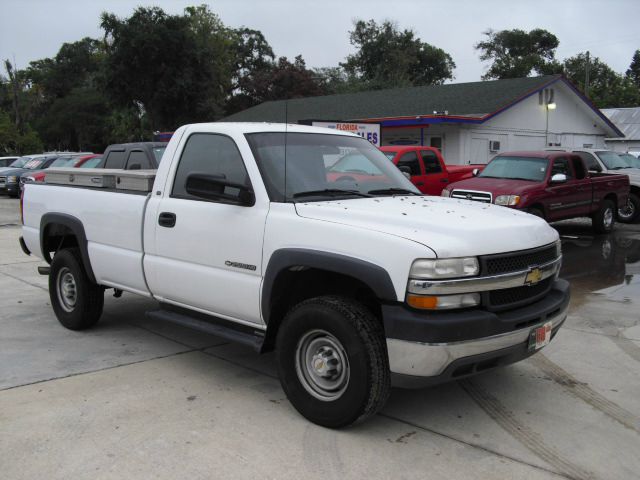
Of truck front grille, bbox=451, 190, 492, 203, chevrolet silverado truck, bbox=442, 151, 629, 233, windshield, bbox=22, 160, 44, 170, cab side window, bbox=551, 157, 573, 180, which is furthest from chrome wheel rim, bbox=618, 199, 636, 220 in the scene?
windshield, bbox=22, 160, 44, 170

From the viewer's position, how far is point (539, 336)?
4055 millimetres

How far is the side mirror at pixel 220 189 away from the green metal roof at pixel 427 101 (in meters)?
20.6

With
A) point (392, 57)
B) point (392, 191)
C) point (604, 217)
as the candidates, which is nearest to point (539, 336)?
point (392, 191)

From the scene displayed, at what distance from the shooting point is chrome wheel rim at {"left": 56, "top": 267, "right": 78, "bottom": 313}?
633cm

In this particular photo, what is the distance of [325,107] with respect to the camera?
3181cm

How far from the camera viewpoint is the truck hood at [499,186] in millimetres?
11305

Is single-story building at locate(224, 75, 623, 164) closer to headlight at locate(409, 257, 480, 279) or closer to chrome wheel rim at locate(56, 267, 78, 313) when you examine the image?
chrome wheel rim at locate(56, 267, 78, 313)

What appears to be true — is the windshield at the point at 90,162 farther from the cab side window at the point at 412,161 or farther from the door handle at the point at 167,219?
the door handle at the point at 167,219

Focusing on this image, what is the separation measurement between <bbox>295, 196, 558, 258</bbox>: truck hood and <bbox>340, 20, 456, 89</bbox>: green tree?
5873cm

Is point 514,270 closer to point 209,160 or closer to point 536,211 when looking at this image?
point 209,160

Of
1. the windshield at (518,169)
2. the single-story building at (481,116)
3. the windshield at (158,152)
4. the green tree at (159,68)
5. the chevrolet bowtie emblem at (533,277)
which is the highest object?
the green tree at (159,68)

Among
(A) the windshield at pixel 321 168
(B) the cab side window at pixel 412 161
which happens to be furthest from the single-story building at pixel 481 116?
(A) the windshield at pixel 321 168

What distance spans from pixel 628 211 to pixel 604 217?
2798mm

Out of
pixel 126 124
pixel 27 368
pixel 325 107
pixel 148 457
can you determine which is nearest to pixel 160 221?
pixel 27 368
